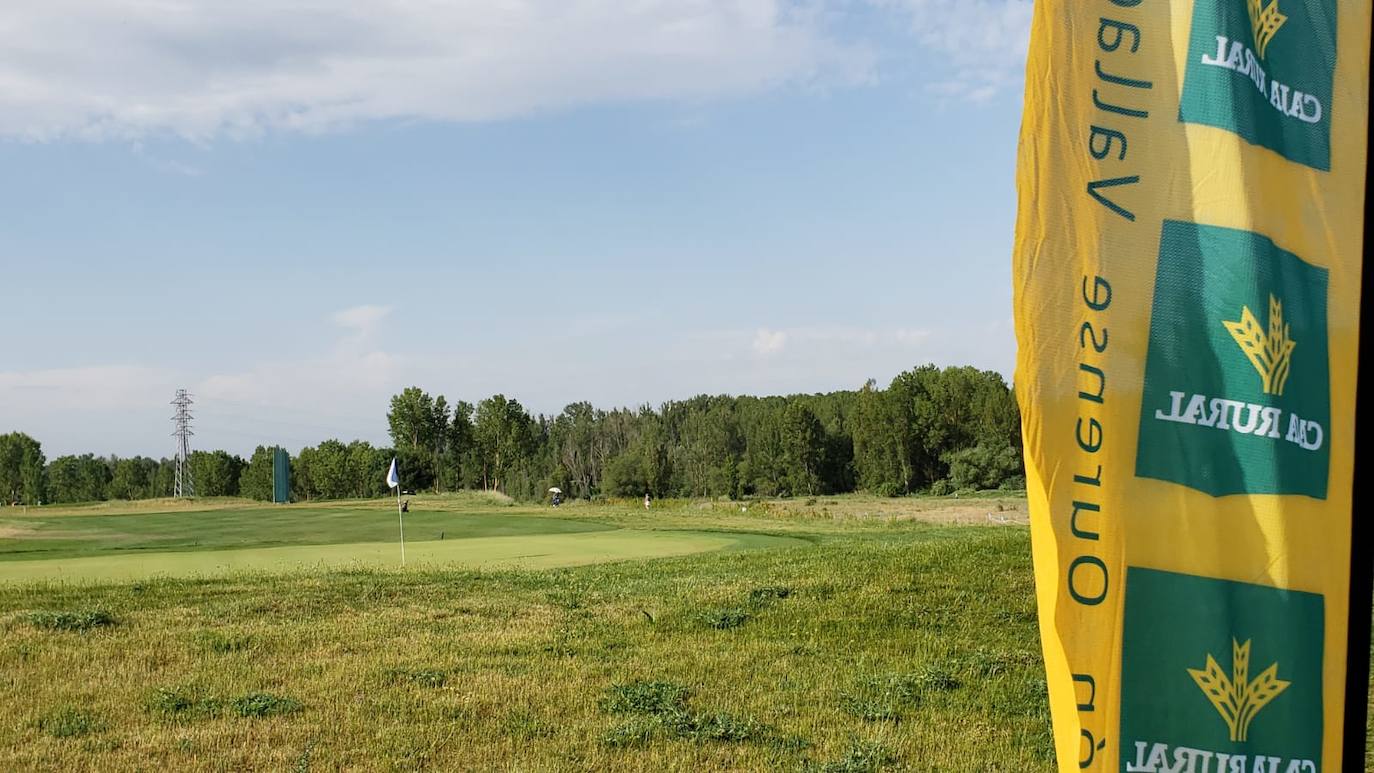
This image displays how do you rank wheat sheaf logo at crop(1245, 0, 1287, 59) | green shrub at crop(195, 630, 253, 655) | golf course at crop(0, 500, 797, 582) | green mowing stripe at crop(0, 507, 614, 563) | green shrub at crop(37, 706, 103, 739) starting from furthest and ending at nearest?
green mowing stripe at crop(0, 507, 614, 563)
golf course at crop(0, 500, 797, 582)
green shrub at crop(195, 630, 253, 655)
green shrub at crop(37, 706, 103, 739)
wheat sheaf logo at crop(1245, 0, 1287, 59)

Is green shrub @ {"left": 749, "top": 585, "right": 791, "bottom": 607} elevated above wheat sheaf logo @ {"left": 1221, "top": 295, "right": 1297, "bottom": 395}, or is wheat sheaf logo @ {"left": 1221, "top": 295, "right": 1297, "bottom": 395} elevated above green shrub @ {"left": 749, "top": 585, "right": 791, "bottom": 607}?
wheat sheaf logo @ {"left": 1221, "top": 295, "right": 1297, "bottom": 395}

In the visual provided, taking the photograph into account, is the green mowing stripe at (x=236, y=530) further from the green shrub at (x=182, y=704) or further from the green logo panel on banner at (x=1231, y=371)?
the green logo panel on banner at (x=1231, y=371)

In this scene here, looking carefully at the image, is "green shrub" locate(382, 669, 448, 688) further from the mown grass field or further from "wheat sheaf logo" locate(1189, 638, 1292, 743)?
"wheat sheaf logo" locate(1189, 638, 1292, 743)

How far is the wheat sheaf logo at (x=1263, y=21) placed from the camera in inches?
114

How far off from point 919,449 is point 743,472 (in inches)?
672

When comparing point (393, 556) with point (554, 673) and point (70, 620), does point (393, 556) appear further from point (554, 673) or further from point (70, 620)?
point (554, 673)

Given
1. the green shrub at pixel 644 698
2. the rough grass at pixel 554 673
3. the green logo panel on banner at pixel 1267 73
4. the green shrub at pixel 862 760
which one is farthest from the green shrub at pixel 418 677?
the green logo panel on banner at pixel 1267 73

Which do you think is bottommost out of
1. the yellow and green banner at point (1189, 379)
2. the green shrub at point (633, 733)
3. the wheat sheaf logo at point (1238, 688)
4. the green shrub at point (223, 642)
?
the green shrub at point (633, 733)

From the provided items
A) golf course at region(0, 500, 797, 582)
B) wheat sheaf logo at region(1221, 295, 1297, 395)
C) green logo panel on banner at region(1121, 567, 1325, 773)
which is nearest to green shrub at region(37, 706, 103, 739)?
green logo panel on banner at region(1121, 567, 1325, 773)

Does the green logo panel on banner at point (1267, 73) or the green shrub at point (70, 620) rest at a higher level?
the green logo panel on banner at point (1267, 73)

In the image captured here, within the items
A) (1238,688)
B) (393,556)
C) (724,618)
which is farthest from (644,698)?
(393,556)

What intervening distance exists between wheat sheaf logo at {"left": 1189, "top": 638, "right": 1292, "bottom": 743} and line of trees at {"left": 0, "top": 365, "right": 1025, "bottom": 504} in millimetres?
91210

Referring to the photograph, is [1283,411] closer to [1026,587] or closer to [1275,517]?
[1275,517]

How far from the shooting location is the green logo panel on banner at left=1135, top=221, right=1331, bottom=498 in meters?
2.71
